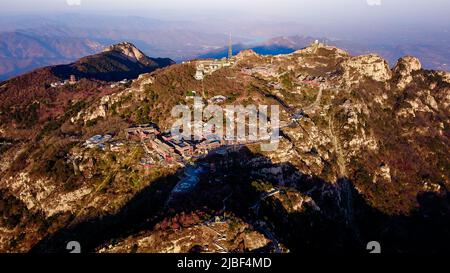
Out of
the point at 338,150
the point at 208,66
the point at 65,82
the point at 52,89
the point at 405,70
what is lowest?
the point at 338,150

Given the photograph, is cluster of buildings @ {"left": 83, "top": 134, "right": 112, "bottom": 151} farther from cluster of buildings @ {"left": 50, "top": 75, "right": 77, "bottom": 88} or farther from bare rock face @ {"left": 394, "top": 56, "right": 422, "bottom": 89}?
bare rock face @ {"left": 394, "top": 56, "right": 422, "bottom": 89}

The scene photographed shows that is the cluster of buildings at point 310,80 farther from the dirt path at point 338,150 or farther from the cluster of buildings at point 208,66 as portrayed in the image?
the cluster of buildings at point 208,66

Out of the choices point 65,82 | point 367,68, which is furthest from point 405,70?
point 65,82

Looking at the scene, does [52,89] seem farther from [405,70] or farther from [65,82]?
[405,70]

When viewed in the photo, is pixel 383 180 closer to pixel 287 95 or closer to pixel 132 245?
pixel 287 95

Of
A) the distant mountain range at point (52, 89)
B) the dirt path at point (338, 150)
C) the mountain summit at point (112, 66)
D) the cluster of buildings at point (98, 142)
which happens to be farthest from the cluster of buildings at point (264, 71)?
the mountain summit at point (112, 66)
